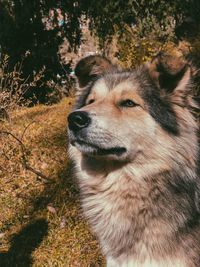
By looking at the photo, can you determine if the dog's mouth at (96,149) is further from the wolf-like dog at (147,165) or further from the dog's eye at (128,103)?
the dog's eye at (128,103)

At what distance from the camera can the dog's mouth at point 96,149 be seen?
142 inches

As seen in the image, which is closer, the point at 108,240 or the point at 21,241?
the point at 108,240

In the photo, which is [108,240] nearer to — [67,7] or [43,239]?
[43,239]

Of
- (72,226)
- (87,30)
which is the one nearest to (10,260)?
(72,226)

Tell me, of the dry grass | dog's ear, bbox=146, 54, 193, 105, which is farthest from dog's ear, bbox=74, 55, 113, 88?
the dry grass

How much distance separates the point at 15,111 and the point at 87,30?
351 inches

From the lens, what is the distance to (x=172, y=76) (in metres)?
3.74

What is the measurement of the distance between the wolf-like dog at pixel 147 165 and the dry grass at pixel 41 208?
1352 millimetres

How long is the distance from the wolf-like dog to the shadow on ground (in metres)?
1.57

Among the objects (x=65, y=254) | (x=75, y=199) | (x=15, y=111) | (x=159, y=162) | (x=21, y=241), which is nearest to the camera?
(x=159, y=162)

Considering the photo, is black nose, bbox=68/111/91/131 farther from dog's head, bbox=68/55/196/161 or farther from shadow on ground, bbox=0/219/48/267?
shadow on ground, bbox=0/219/48/267

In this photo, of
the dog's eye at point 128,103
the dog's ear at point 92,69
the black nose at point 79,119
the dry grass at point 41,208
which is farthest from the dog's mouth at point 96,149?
the dry grass at point 41,208

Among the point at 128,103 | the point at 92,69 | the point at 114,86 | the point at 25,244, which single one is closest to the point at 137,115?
the point at 128,103

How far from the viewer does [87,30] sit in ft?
57.0
